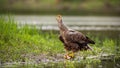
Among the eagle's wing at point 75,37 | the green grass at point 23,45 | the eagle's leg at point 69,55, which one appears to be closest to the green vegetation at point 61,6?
the green grass at point 23,45

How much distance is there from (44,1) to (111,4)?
5862 mm

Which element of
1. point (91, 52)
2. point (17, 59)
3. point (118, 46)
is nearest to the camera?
point (17, 59)

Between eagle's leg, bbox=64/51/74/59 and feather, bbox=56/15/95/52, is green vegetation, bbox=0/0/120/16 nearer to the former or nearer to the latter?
feather, bbox=56/15/95/52

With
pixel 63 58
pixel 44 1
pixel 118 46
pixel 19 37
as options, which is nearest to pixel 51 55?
pixel 63 58

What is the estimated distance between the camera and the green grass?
14273mm

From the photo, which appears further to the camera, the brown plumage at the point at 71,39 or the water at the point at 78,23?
the water at the point at 78,23

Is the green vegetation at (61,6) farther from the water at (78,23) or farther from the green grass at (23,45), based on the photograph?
the green grass at (23,45)

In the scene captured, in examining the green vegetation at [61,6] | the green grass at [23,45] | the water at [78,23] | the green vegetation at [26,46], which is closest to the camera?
the green vegetation at [26,46]

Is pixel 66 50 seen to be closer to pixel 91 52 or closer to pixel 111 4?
pixel 91 52

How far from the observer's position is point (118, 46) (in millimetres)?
16828

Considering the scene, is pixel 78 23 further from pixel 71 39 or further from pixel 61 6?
pixel 61 6

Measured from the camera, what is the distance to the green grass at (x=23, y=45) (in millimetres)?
14273

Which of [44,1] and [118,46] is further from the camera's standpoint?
[44,1]

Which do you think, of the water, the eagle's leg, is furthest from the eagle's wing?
the water
